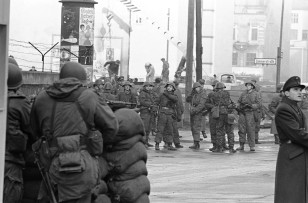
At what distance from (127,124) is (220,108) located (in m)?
13.9

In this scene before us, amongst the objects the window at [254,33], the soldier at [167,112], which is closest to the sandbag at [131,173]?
the soldier at [167,112]

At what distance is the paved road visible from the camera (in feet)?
45.6

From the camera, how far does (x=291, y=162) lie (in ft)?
33.4

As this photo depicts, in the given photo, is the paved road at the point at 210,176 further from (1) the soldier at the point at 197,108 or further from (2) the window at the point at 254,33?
(2) the window at the point at 254,33

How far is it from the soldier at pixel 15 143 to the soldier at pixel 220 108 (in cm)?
1442

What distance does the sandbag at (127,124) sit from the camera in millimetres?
9422

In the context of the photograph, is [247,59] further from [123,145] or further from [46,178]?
[46,178]

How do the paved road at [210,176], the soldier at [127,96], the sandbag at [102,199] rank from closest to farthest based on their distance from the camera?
1. the sandbag at [102,199]
2. the paved road at [210,176]
3. the soldier at [127,96]

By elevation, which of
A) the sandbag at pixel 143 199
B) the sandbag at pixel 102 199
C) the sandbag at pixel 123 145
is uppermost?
the sandbag at pixel 123 145

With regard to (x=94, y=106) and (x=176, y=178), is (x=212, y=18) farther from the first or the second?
(x=94, y=106)

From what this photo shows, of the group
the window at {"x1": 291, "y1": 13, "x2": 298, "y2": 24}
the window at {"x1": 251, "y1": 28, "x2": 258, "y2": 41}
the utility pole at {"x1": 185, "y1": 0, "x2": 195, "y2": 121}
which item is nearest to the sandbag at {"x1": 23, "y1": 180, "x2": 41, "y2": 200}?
the utility pole at {"x1": 185, "y1": 0, "x2": 195, "y2": 121}

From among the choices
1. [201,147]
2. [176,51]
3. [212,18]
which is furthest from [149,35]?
[201,147]

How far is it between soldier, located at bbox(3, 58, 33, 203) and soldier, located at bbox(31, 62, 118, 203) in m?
0.51

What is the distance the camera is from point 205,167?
19.2m
